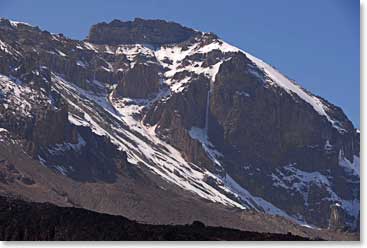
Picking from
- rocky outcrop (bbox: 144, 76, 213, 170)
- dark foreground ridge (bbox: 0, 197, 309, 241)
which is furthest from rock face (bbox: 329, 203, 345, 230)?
dark foreground ridge (bbox: 0, 197, 309, 241)

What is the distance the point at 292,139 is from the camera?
184 metres

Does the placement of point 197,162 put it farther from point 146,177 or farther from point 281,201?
point 146,177

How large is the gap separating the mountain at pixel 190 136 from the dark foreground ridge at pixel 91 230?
319 ft

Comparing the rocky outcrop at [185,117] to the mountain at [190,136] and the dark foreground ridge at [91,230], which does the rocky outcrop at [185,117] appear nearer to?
the mountain at [190,136]

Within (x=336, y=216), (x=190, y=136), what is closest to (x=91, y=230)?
(x=336, y=216)

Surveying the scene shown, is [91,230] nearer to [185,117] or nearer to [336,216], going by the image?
[336,216]

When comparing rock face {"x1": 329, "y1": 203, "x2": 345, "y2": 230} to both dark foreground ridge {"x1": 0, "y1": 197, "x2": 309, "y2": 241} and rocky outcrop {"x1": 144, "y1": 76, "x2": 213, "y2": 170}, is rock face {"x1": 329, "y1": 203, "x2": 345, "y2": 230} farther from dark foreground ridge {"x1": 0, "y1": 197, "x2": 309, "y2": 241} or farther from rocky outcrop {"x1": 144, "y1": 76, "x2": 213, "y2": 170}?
dark foreground ridge {"x1": 0, "y1": 197, "x2": 309, "y2": 241}

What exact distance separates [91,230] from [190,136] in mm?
159522

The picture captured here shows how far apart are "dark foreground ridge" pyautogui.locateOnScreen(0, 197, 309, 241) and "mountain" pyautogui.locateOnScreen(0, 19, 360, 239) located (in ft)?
319

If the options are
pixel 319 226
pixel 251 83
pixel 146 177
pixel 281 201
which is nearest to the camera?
pixel 146 177

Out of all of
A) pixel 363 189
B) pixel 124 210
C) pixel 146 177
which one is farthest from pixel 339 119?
pixel 363 189

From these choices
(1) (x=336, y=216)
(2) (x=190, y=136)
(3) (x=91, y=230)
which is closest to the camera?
(3) (x=91, y=230)

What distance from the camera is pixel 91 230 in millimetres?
21906

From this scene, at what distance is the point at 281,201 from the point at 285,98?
984 inches
